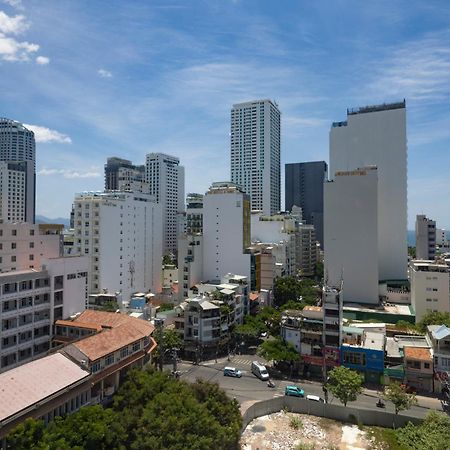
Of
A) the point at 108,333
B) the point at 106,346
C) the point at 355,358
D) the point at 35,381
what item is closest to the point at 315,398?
the point at 355,358

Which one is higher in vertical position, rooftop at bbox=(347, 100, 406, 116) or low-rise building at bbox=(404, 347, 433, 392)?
rooftop at bbox=(347, 100, 406, 116)

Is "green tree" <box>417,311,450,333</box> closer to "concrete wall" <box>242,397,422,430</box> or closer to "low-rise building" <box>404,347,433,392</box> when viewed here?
"low-rise building" <box>404,347,433,392</box>

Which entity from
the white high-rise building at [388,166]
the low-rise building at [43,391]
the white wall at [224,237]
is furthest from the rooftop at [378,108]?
the low-rise building at [43,391]

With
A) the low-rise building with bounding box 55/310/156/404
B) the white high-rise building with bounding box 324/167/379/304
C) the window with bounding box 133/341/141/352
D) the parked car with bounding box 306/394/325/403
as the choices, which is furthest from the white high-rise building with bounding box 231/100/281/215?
the window with bounding box 133/341/141/352

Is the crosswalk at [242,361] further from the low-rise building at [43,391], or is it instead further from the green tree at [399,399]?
the low-rise building at [43,391]

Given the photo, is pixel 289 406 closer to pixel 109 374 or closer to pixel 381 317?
pixel 109 374

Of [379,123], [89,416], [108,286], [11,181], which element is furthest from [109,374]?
[11,181]

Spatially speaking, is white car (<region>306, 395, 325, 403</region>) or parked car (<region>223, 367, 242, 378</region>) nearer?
white car (<region>306, 395, 325, 403</region>)

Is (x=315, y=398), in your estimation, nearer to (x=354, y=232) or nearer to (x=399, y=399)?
(x=399, y=399)
